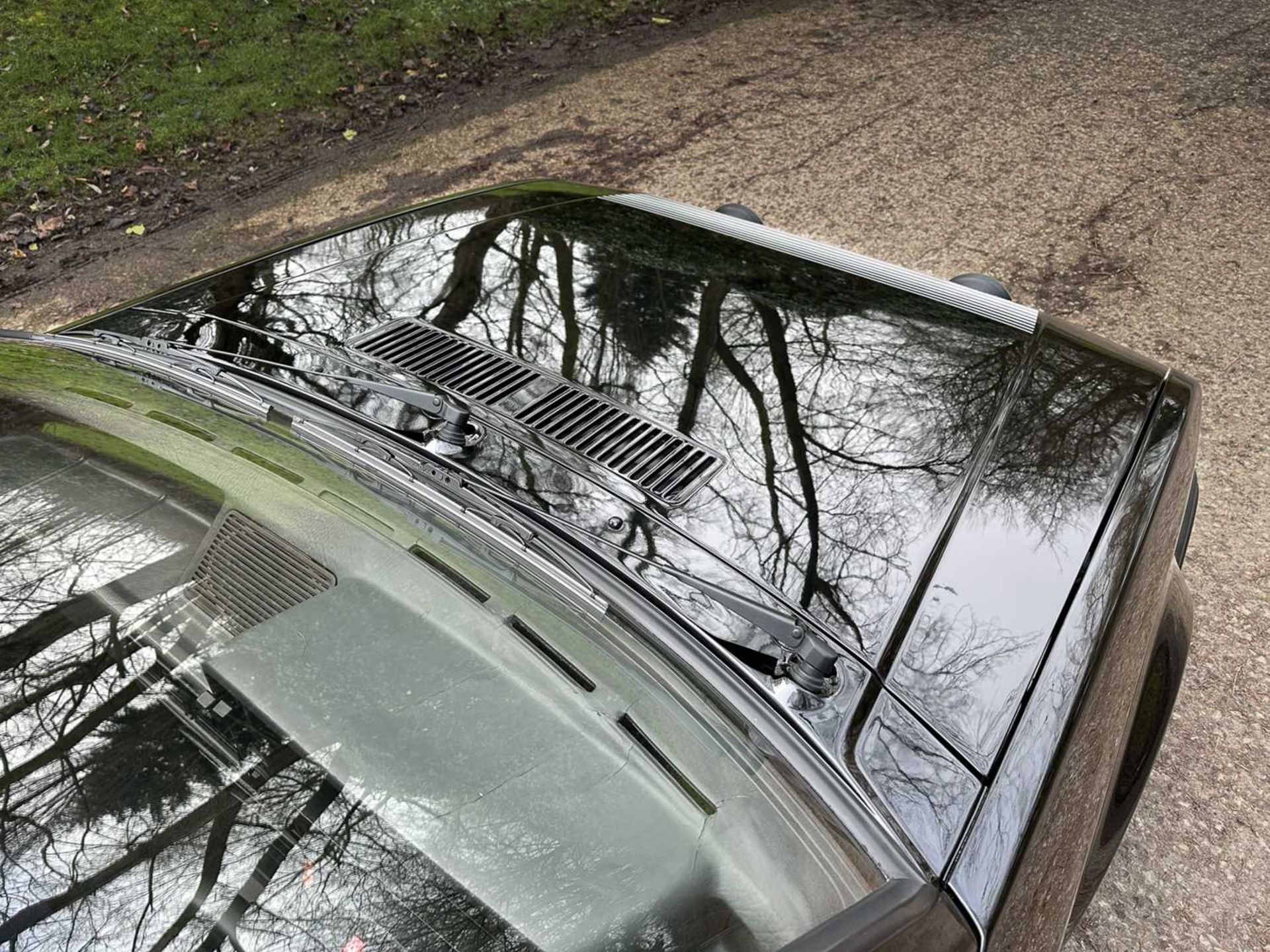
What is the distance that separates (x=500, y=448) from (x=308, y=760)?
643 millimetres

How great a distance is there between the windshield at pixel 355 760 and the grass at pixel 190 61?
5.15m

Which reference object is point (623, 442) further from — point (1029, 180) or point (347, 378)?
point (1029, 180)

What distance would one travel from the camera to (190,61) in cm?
672

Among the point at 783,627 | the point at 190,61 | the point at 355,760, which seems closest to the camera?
the point at 355,760

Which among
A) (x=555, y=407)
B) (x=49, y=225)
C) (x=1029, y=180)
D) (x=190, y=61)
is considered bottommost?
(x=49, y=225)

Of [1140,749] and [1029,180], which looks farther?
[1029,180]

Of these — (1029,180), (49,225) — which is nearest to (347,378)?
(1029,180)

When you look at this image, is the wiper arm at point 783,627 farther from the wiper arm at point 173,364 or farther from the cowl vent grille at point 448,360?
the wiper arm at point 173,364

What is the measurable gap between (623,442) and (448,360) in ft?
1.50

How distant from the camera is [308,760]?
1359 millimetres

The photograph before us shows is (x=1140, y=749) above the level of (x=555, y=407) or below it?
below

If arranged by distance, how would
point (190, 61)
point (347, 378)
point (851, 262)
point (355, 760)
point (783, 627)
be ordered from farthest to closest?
point (190, 61) → point (851, 262) → point (347, 378) → point (783, 627) → point (355, 760)

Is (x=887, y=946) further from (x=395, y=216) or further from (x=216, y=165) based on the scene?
(x=216, y=165)

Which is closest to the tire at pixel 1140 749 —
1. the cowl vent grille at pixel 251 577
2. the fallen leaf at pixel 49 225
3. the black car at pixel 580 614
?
the black car at pixel 580 614
